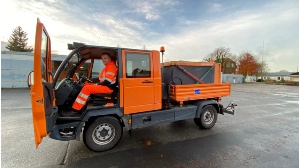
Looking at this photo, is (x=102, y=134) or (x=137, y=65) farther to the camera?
(x=137, y=65)

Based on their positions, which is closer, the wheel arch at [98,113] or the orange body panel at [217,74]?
the wheel arch at [98,113]

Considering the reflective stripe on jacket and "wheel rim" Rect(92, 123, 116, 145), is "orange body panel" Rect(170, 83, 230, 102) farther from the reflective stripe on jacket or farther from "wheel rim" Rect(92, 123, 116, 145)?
"wheel rim" Rect(92, 123, 116, 145)

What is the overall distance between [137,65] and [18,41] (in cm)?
4446

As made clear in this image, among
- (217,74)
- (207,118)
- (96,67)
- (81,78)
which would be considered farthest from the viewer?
(217,74)

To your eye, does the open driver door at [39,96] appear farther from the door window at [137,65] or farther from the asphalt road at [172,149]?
the door window at [137,65]

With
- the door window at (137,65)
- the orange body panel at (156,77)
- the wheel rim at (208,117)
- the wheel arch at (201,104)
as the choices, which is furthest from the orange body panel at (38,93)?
the wheel rim at (208,117)

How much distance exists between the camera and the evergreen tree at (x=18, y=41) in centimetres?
3500

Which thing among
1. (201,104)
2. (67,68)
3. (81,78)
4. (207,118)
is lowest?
(207,118)

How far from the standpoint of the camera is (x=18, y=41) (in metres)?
35.7

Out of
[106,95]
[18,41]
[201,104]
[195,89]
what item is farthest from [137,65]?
[18,41]

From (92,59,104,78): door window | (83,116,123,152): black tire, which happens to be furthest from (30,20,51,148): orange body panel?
(92,59,104,78): door window

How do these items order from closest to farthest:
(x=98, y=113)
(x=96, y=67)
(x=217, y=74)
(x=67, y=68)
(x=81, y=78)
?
1. (x=98, y=113)
2. (x=67, y=68)
3. (x=81, y=78)
4. (x=96, y=67)
5. (x=217, y=74)

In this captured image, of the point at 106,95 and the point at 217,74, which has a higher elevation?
the point at 217,74

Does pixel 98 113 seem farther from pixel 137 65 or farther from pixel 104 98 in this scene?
pixel 137 65
